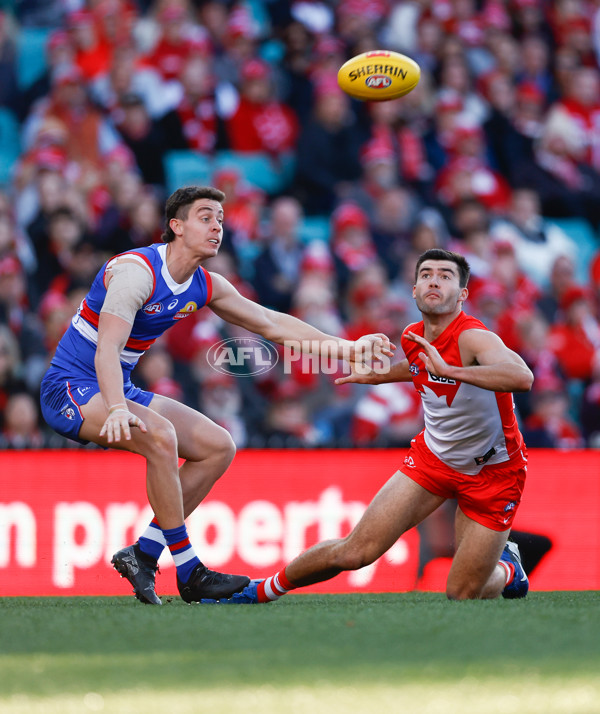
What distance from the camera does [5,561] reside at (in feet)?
25.1

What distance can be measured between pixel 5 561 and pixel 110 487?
32.6 inches

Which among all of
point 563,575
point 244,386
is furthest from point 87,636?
point 244,386

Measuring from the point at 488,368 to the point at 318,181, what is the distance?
6756 mm

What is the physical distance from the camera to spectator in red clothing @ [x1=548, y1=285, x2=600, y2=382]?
10.7 metres

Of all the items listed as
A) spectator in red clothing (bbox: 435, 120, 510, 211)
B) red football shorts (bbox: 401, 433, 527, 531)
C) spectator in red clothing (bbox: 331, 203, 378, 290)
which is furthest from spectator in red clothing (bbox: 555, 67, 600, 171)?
red football shorts (bbox: 401, 433, 527, 531)

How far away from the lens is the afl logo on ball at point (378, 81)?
8.63m

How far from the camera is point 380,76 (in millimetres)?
8656

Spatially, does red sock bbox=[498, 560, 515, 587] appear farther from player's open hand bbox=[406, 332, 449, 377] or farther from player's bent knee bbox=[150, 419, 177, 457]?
player's bent knee bbox=[150, 419, 177, 457]

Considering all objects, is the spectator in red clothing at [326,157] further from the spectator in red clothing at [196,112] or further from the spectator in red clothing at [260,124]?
the spectator in red clothing at [196,112]

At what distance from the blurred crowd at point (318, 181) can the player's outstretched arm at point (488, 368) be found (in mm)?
2634

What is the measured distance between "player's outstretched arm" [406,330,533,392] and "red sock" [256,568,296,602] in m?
1.33

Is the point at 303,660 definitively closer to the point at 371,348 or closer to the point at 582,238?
the point at 371,348

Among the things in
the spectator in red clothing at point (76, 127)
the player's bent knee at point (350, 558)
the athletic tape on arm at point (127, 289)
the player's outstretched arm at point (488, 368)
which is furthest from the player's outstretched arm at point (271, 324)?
the spectator in red clothing at point (76, 127)

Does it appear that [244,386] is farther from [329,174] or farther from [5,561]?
[329,174]
